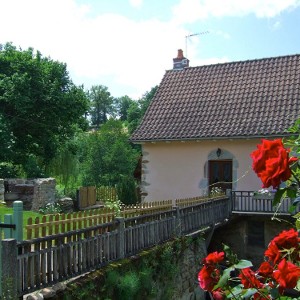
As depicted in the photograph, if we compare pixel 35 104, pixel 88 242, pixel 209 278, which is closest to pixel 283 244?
pixel 209 278

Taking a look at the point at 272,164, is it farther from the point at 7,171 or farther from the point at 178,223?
the point at 7,171

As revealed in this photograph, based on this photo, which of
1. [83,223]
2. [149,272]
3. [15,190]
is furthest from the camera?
[15,190]

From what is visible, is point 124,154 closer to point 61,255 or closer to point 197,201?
point 197,201

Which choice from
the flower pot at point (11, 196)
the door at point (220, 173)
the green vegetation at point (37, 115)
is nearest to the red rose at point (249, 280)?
the door at point (220, 173)

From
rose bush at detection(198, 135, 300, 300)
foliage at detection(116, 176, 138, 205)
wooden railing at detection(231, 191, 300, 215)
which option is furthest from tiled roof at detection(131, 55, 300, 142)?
rose bush at detection(198, 135, 300, 300)

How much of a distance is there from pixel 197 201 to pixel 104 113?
228 feet

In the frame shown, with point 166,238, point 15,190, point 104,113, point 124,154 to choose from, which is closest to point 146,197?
point 15,190

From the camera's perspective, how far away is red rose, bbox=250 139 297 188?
2031 mm

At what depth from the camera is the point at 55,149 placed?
26719 millimetres

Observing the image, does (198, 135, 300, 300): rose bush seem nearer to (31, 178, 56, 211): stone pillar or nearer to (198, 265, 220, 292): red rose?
(198, 265, 220, 292): red rose

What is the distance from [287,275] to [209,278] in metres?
0.63

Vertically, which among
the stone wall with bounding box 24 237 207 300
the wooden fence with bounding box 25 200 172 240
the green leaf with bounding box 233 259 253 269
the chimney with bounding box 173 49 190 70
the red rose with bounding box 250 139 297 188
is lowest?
the stone wall with bounding box 24 237 207 300

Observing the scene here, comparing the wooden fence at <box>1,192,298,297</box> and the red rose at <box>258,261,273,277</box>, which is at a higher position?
the red rose at <box>258,261,273,277</box>

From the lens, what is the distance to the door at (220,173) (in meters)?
17.5
